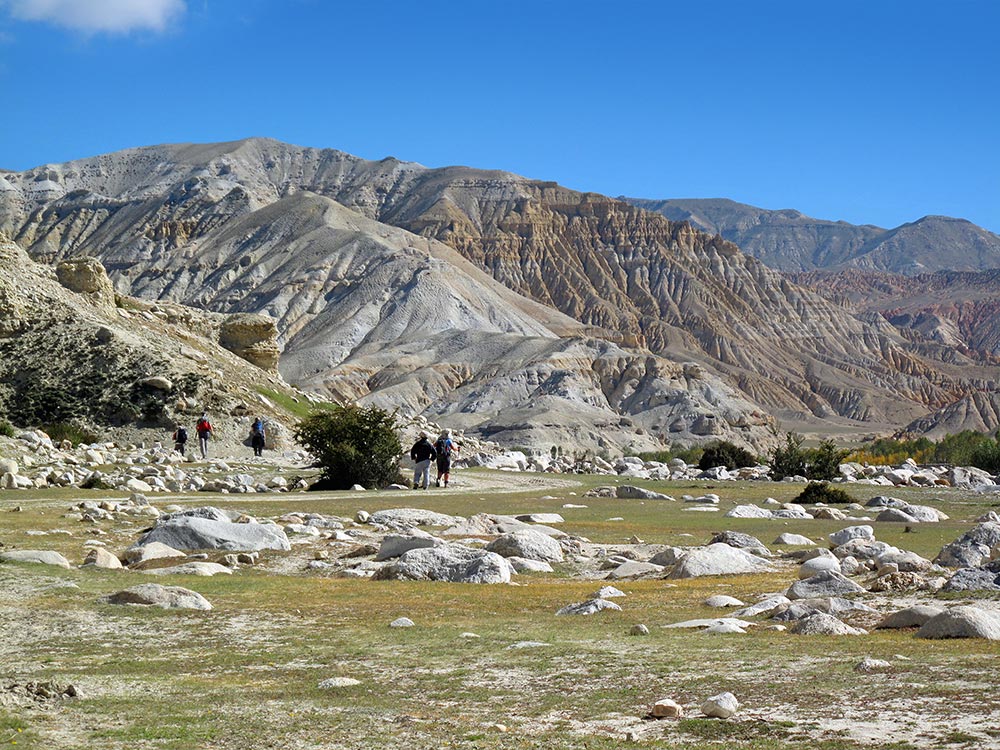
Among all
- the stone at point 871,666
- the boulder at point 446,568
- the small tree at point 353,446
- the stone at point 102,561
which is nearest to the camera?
the stone at point 871,666

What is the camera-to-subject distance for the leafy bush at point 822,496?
3161 cm

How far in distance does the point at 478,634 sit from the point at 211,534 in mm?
7401

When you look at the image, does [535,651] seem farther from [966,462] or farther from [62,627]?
[966,462]

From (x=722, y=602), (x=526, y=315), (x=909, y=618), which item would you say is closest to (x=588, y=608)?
(x=722, y=602)

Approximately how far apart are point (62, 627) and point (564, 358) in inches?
4287

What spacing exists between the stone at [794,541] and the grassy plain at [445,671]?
4.60 meters

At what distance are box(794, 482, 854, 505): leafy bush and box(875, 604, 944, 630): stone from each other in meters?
21.6

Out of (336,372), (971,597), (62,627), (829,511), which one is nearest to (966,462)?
(829,511)

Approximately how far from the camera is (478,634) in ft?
34.4

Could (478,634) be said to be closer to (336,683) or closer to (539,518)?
(336,683)

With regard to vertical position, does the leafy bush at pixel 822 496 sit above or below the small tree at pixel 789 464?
below

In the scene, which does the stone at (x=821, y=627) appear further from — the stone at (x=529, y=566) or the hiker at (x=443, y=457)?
the hiker at (x=443, y=457)

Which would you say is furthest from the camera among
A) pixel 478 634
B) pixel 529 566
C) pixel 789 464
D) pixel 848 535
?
pixel 789 464

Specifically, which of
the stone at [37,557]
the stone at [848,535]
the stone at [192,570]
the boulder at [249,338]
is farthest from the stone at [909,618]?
the boulder at [249,338]
